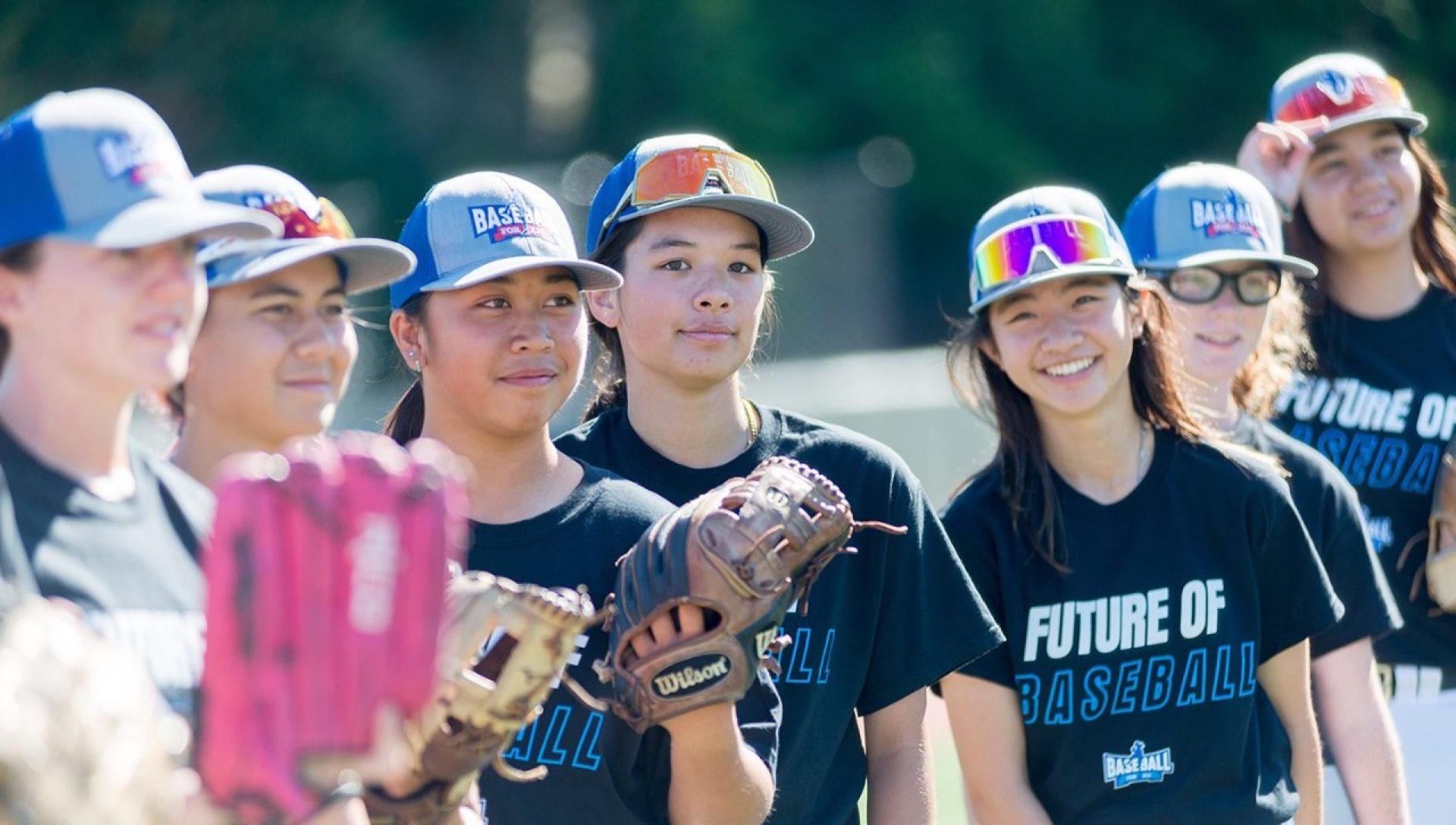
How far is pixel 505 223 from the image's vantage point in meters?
3.45

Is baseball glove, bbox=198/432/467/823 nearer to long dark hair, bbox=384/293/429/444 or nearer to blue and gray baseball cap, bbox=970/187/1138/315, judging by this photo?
long dark hair, bbox=384/293/429/444

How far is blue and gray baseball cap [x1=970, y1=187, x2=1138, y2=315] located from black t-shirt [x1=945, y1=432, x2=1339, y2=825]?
1.46 feet

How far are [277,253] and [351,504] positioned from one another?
118cm

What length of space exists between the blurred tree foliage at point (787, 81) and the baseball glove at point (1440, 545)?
542 inches

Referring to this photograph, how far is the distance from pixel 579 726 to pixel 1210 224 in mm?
2322

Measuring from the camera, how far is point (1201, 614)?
3.84 meters

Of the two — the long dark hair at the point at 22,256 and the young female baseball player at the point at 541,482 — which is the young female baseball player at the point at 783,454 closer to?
the young female baseball player at the point at 541,482

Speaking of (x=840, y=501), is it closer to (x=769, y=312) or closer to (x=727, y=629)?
(x=727, y=629)

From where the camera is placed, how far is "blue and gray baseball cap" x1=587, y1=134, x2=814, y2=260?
370 cm

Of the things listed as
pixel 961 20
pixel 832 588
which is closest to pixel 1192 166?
→ pixel 832 588

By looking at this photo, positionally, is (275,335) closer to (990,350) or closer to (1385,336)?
(990,350)

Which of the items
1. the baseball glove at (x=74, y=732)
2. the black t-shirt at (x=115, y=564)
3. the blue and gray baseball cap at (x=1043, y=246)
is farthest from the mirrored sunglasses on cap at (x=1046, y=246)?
the baseball glove at (x=74, y=732)

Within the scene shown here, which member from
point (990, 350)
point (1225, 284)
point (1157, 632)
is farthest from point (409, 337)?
point (1225, 284)

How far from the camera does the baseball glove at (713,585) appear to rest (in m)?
2.91
